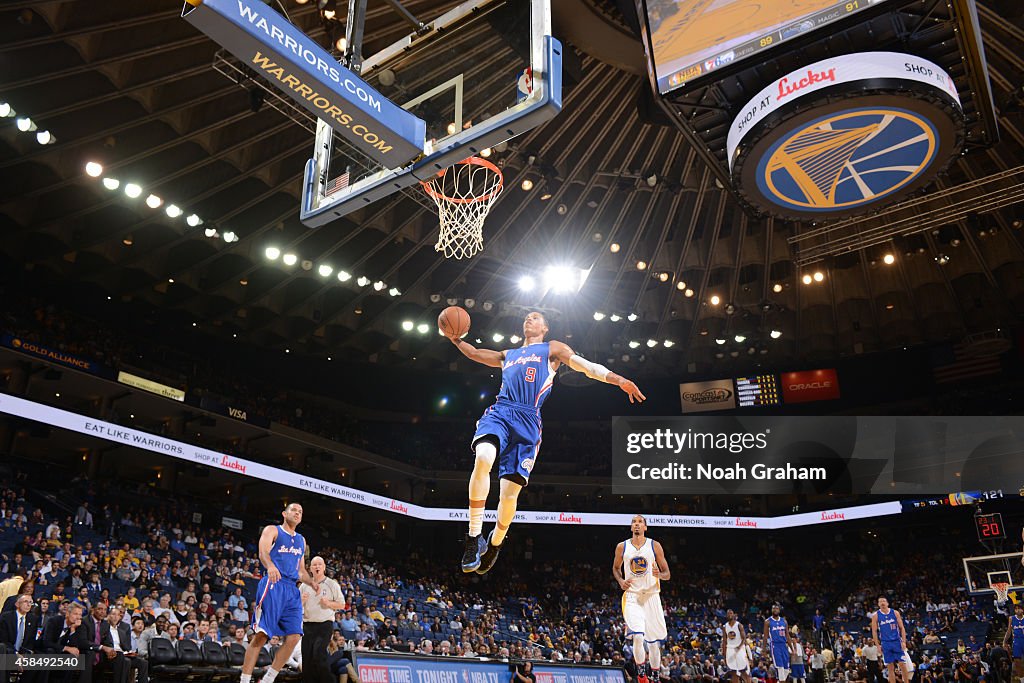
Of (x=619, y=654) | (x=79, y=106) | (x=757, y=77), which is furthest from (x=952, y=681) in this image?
(x=79, y=106)

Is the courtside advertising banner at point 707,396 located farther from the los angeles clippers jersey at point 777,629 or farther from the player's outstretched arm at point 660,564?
the player's outstretched arm at point 660,564

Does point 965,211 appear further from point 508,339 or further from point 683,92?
point 508,339

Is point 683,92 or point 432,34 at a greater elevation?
point 683,92

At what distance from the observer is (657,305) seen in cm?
2997

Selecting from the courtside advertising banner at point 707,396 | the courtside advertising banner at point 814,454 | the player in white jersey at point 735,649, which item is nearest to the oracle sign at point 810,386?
the courtside advertising banner at point 814,454

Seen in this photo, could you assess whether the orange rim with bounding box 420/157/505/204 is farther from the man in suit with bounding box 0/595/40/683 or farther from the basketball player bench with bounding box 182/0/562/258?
the man in suit with bounding box 0/595/40/683

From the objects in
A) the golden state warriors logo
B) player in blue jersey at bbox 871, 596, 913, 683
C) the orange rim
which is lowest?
player in blue jersey at bbox 871, 596, 913, 683

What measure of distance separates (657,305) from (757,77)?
697 inches

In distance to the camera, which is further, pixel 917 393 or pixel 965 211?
pixel 917 393

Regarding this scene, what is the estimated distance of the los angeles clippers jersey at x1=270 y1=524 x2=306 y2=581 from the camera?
29.1 feet

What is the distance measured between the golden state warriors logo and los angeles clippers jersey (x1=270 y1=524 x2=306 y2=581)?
9216 millimetres

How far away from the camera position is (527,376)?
7.82m

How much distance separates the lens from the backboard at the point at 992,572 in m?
25.0

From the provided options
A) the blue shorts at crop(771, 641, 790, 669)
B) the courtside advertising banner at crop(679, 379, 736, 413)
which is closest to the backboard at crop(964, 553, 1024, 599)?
the courtside advertising banner at crop(679, 379, 736, 413)
